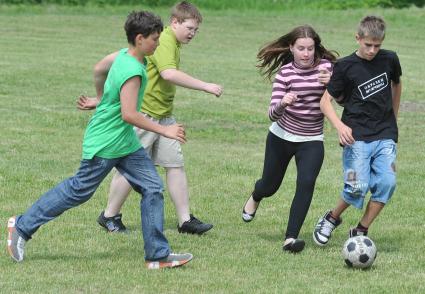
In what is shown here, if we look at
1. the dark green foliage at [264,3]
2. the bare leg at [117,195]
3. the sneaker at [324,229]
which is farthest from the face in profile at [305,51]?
the dark green foliage at [264,3]

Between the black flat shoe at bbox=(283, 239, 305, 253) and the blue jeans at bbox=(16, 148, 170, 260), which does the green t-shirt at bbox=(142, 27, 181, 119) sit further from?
the black flat shoe at bbox=(283, 239, 305, 253)

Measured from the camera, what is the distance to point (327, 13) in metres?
32.9

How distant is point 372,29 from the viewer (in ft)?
25.7

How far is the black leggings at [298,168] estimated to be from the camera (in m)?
8.14

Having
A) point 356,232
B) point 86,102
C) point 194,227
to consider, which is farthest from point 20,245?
point 356,232

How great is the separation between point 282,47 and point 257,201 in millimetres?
1250

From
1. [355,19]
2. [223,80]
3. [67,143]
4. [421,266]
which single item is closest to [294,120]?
[421,266]

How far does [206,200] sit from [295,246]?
2.27m

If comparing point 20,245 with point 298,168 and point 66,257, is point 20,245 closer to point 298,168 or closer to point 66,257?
point 66,257

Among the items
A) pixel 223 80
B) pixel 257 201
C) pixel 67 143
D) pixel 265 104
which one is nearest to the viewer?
pixel 257 201

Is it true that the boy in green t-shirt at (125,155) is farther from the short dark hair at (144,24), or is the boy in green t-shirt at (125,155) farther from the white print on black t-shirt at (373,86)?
the white print on black t-shirt at (373,86)

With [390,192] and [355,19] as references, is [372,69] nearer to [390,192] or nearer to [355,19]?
[390,192]

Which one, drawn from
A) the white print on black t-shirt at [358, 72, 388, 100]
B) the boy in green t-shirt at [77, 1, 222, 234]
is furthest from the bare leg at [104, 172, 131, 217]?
the white print on black t-shirt at [358, 72, 388, 100]

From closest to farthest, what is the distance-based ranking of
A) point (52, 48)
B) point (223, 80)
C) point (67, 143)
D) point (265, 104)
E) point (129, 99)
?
point (129, 99) < point (67, 143) < point (265, 104) < point (223, 80) < point (52, 48)
